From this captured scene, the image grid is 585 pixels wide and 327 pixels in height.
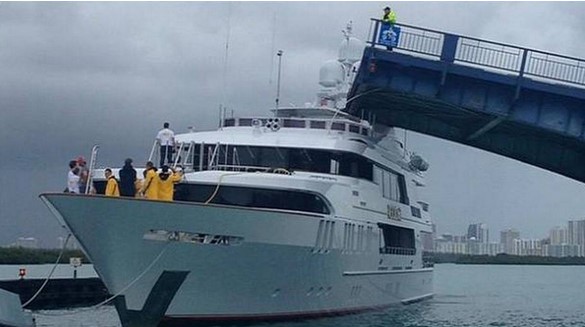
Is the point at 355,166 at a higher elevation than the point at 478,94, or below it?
below

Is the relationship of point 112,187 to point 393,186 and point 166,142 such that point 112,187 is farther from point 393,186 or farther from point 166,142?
point 393,186

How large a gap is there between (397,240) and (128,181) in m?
13.4

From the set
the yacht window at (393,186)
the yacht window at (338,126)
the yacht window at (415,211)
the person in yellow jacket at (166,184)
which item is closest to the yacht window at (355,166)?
the yacht window at (393,186)

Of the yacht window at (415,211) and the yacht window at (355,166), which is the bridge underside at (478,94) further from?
the yacht window at (415,211)

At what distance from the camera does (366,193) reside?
2627 cm

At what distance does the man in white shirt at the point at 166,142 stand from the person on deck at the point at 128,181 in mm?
2782

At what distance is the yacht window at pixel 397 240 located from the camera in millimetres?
29141

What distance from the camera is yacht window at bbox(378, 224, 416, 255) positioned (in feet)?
95.6

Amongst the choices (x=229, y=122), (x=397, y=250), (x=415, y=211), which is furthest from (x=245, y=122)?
(x=415, y=211)

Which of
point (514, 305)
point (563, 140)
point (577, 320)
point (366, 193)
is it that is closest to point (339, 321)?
point (366, 193)

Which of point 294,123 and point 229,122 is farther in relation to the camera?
point 229,122

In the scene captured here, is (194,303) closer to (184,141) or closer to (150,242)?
(150,242)

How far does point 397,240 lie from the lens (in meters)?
31.3

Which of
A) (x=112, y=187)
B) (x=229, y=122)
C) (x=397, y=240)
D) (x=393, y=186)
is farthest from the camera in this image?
(x=397, y=240)
